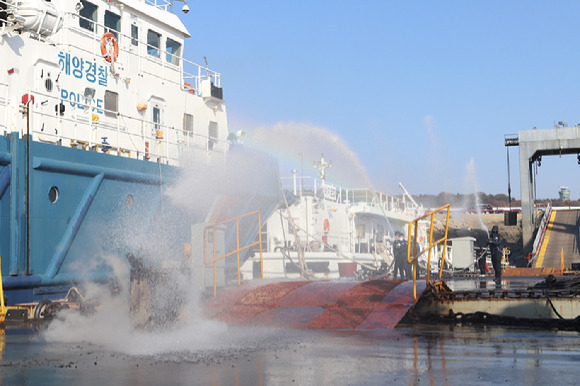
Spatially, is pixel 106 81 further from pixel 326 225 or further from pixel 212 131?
pixel 326 225

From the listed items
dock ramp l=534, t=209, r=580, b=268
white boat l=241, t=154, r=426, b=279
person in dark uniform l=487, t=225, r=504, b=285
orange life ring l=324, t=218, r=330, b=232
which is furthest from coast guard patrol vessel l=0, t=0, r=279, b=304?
dock ramp l=534, t=209, r=580, b=268

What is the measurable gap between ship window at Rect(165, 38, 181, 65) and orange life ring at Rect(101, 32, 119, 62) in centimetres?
315

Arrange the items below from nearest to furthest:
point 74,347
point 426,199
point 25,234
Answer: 1. point 74,347
2. point 25,234
3. point 426,199

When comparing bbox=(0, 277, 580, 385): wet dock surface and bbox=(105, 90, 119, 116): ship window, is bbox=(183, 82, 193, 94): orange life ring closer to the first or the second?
bbox=(105, 90, 119, 116): ship window

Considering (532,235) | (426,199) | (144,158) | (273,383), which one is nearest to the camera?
(273,383)

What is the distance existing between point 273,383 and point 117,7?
49.4 ft

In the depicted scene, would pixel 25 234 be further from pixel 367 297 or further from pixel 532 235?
pixel 532 235

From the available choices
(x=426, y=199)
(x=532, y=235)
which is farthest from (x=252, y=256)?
(x=426, y=199)

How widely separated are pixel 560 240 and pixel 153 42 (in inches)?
837

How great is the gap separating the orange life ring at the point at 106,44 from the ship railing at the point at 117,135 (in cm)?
141

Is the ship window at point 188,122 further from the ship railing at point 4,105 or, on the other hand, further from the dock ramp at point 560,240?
the dock ramp at point 560,240

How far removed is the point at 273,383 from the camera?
5.73 metres

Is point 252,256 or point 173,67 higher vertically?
point 173,67

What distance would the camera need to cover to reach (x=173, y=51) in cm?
2094
